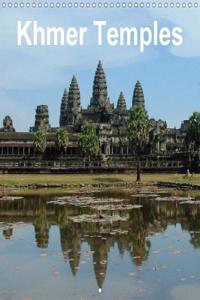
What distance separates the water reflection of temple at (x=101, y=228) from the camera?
22125mm

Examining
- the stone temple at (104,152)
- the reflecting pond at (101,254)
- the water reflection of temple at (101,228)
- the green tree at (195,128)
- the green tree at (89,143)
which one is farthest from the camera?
the green tree at (89,143)

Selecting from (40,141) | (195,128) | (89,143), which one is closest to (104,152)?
(40,141)

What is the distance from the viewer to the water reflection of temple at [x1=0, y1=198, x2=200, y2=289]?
22.1 m

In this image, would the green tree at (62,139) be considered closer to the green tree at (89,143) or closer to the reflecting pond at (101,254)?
the green tree at (89,143)

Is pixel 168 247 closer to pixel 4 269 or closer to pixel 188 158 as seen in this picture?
pixel 4 269

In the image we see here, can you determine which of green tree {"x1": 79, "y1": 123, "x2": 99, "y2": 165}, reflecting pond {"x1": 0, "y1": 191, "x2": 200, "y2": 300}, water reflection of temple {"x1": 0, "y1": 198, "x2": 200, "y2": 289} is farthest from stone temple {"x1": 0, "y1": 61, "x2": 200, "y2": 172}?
reflecting pond {"x1": 0, "y1": 191, "x2": 200, "y2": 300}

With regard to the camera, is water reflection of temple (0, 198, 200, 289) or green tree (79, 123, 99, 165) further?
green tree (79, 123, 99, 165)

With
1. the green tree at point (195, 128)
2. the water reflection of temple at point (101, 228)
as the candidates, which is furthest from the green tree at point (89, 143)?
the water reflection of temple at point (101, 228)

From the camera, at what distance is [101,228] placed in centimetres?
2930

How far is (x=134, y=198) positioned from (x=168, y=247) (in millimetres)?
27159

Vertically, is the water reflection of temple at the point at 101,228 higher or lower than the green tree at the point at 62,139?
lower

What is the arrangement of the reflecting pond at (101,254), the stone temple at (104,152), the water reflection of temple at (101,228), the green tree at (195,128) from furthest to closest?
the green tree at (195,128), the stone temple at (104,152), the water reflection of temple at (101,228), the reflecting pond at (101,254)

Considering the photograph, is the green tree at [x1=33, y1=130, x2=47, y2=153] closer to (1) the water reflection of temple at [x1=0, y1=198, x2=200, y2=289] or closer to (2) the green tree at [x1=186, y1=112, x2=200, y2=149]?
(2) the green tree at [x1=186, y1=112, x2=200, y2=149]

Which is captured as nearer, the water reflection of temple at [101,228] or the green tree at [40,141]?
the water reflection of temple at [101,228]
